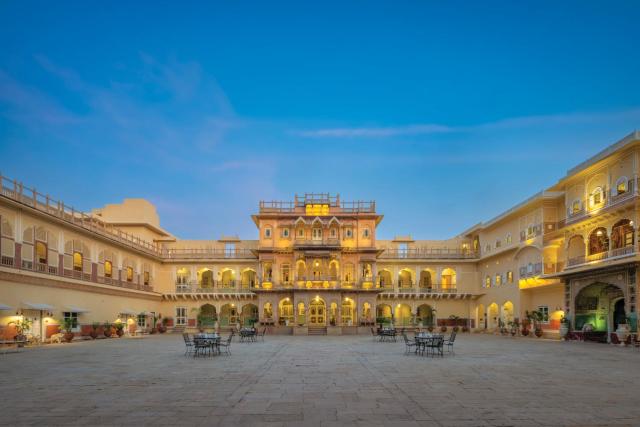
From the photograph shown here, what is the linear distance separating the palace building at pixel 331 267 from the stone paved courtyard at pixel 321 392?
1359 cm

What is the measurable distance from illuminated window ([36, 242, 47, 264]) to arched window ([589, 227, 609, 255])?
36366mm

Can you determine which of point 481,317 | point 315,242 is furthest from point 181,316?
point 481,317

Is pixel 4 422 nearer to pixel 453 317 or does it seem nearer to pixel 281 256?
pixel 281 256

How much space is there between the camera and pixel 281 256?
52.5 meters

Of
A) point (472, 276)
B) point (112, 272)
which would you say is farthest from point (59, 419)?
point (472, 276)

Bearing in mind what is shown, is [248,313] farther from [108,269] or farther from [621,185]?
[621,185]

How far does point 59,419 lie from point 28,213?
25.3 m

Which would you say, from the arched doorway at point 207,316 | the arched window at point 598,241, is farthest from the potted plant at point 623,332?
the arched doorway at point 207,316

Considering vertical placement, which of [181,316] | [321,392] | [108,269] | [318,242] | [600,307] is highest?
[318,242]

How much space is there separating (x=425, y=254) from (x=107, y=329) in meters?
34.4

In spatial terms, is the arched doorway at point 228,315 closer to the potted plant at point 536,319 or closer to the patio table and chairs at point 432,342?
the potted plant at point 536,319

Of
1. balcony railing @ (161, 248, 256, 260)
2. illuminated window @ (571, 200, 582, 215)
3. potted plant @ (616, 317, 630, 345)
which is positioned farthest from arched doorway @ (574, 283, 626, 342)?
balcony railing @ (161, 248, 256, 260)

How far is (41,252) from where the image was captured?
3297 centimetres

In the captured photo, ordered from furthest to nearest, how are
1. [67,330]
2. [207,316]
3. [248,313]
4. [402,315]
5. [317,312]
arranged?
[402,315] < [248,313] < [207,316] < [317,312] < [67,330]
